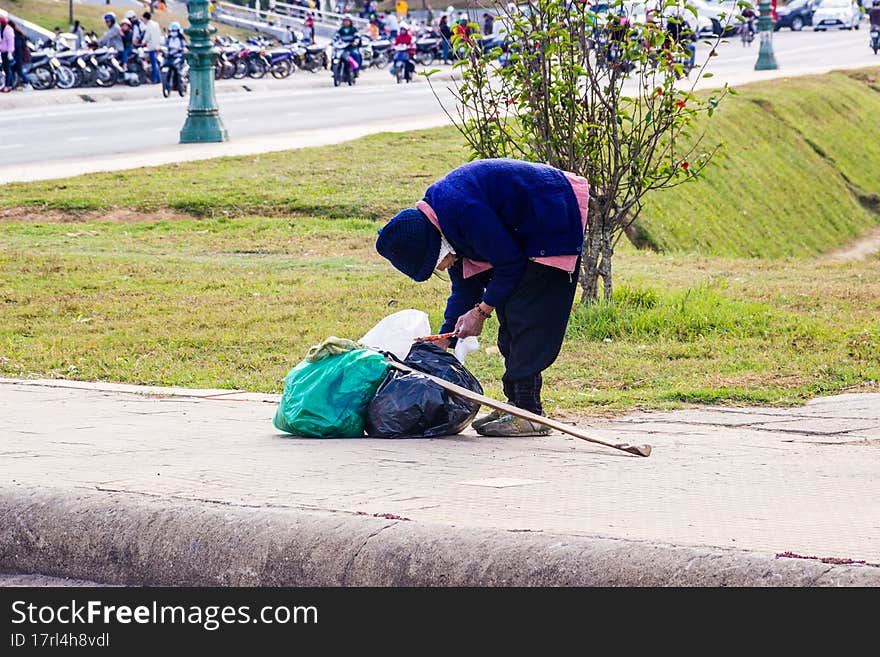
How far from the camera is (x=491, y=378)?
8273mm

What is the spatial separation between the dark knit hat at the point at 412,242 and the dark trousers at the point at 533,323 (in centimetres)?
43

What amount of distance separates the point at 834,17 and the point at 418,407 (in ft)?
211

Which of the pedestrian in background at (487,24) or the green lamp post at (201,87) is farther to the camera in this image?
the green lamp post at (201,87)

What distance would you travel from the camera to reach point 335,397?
6.20 metres

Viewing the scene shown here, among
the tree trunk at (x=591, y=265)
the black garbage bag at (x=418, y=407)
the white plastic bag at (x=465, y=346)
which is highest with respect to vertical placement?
the white plastic bag at (x=465, y=346)

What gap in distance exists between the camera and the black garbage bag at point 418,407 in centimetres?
612

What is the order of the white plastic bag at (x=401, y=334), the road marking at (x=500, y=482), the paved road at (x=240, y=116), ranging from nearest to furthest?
1. the road marking at (x=500, y=482)
2. the white plastic bag at (x=401, y=334)
3. the paved road at (x=240, y=116)

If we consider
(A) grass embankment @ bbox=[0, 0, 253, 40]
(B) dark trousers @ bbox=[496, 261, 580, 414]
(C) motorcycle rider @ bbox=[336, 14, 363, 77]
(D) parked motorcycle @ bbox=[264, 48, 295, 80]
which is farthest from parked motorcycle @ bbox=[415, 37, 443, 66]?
(B) dark trousers @ bbox=[496, 261, 580, 414]

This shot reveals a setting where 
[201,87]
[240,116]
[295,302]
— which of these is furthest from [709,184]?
[295,302]

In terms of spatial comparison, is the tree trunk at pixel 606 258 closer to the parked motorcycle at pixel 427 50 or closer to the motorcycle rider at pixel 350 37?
the motorcycle rider at pixel 350 37

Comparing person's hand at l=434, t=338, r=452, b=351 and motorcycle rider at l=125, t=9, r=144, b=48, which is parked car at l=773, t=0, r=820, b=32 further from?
person's hand at l=434, t=338, r=452, b=351

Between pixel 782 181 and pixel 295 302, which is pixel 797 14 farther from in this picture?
pixel 295 302

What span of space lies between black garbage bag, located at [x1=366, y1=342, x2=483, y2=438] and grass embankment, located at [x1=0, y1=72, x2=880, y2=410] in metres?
1.43

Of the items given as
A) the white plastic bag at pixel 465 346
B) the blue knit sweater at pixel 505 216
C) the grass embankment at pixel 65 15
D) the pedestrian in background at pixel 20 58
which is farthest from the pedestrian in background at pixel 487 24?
the grass embankment at pixel 65 15
